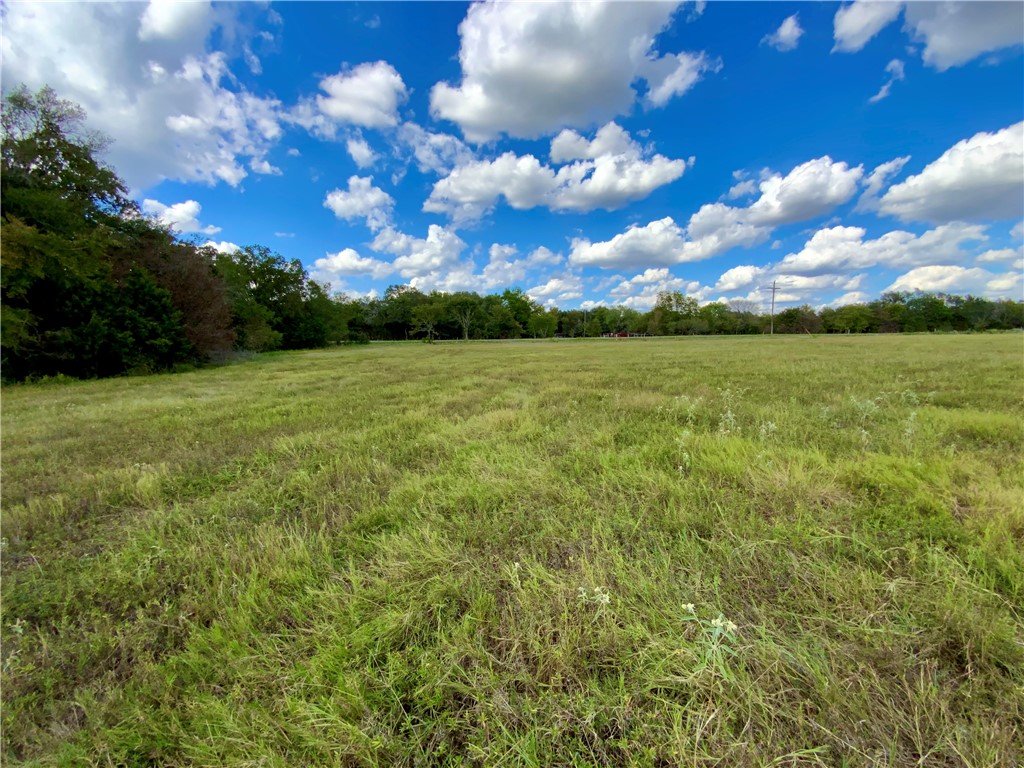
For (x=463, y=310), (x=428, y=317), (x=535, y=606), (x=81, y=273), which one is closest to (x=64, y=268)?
(x=81, y=273)

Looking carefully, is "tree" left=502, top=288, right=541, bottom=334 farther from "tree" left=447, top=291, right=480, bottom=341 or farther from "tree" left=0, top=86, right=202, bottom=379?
"tree" left=0, top=86, right=202, bottom=379

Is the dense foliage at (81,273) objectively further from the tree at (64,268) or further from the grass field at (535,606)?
the grass field at (535,606)

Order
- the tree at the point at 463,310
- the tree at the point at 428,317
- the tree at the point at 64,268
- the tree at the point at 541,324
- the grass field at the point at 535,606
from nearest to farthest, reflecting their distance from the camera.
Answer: the grass field at the point at 535,606
the tree at the point at 64,268
the tree at the point at 428,317
the tree at the point at 463,310
the tree at the point at 541,324

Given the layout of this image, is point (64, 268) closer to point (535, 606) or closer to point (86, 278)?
point (86, 278)

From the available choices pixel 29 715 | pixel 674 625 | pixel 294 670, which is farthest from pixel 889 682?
pixel 29 715

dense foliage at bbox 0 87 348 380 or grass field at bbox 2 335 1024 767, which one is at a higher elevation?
dense foliage at bbox 0 87 348 380

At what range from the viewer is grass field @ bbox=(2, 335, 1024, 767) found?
1.43m

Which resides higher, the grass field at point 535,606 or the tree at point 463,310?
the tree at point 463,310

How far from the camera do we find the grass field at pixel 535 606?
143cm

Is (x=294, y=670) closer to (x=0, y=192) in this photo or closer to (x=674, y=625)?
(x=674, y=625)

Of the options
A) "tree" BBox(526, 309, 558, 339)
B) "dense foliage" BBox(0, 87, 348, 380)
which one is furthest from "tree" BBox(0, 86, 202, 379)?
"tree" BBox(526, 309, 558, 339)

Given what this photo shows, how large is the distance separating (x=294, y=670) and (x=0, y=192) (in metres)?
20.5

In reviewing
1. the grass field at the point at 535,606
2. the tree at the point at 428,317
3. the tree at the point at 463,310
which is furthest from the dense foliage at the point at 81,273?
the tree at the point at 463,310

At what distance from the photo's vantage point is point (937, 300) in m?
97.4
